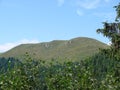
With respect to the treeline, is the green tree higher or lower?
higher

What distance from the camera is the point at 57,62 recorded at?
2158 cm

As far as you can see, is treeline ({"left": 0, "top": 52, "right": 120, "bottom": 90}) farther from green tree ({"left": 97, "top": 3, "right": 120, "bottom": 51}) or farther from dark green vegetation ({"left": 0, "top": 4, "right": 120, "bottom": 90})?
green tree ({"left": 97, "top": 3, "right": 120, "bottom": 51})

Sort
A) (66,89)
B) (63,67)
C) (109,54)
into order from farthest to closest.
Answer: (109,54)
(63,67)
(66,89)

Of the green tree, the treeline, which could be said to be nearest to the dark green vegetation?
the treeline

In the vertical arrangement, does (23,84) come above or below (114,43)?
below

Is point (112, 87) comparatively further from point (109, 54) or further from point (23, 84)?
point (109, 54)

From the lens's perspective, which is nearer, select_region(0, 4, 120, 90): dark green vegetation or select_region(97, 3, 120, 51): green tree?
select_region(0, 4, 120, 90): dark green vegetation

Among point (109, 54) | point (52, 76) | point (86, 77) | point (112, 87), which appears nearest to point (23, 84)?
point (52, 76)

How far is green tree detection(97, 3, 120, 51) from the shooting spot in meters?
30.7

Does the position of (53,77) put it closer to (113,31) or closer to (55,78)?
(55,78)

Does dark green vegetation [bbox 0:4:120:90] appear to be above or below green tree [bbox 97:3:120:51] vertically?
below

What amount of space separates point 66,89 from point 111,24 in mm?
12775

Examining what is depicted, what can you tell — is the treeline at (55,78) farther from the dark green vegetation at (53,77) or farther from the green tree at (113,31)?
the green tree at (113,31)

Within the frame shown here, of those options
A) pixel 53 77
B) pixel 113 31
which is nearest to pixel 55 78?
pixel 53 77
